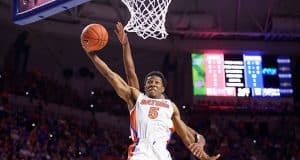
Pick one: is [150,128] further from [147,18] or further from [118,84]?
[147,18]

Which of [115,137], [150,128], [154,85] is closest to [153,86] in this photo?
[154,85]

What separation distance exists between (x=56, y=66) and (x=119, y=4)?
301cm

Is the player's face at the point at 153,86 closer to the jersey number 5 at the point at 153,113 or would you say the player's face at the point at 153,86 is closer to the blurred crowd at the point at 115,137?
the jersey number 5 at the point at 153,113

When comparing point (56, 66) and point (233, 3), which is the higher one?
point (233, 3)

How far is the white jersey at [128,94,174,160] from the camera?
381 cm

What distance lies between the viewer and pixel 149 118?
3904 mm

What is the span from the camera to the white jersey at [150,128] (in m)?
3.81

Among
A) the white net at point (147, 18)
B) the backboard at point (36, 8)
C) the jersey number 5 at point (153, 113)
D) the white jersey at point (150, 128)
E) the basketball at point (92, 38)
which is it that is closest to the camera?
the white jersey at point (150, 128)

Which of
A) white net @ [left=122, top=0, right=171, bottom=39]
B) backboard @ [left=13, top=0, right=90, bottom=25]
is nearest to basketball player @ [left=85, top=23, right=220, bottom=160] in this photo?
backboard @ [left=13, top=0, right=90, bottom=25]

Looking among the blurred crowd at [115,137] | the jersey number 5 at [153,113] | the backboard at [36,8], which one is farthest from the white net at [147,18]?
the blurred crowd at [115,137]

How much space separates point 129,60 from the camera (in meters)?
4.24

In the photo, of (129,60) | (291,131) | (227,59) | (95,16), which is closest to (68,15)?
(95,16)

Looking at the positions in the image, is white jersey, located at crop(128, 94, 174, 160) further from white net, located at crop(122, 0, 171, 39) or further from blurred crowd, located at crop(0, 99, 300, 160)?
blurred crowd, located at crop(0, 99, 300, 160)

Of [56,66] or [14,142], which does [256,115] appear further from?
[14,142]
